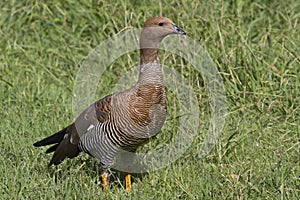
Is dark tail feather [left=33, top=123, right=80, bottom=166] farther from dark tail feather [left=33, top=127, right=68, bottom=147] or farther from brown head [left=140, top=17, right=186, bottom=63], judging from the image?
brown head [left=140, top=17, right=186, bottom=63]

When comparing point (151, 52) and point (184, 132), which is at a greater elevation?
point (151, 52)

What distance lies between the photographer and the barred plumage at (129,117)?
535 cm

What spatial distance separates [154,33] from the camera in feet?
18.0

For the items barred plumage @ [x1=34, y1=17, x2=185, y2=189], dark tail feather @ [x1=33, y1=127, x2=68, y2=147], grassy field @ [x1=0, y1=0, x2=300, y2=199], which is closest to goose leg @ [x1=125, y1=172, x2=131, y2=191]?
grassy field @ [x1=0, y1=0, x2=300, y2=199]

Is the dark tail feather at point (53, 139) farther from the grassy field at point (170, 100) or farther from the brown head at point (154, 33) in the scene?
the brown head at point (154, 33)

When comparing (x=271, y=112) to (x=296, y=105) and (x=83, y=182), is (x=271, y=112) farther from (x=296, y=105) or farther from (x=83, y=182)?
(x=83, y=182)

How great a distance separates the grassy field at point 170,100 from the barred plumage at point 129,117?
0.21 metres

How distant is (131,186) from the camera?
5.63 metres

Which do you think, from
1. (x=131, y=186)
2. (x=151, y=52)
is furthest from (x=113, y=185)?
(x=151, y=52)

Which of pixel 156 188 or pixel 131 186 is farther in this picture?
pixel 131 186

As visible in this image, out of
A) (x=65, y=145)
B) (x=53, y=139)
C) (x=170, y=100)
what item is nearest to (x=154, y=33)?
(x=65, y=145)

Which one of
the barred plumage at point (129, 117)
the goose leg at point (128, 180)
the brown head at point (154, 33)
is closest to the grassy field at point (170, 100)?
the goose leg at point (128, 180)

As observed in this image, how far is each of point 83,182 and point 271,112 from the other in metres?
2.06

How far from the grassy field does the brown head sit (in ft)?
2.86
